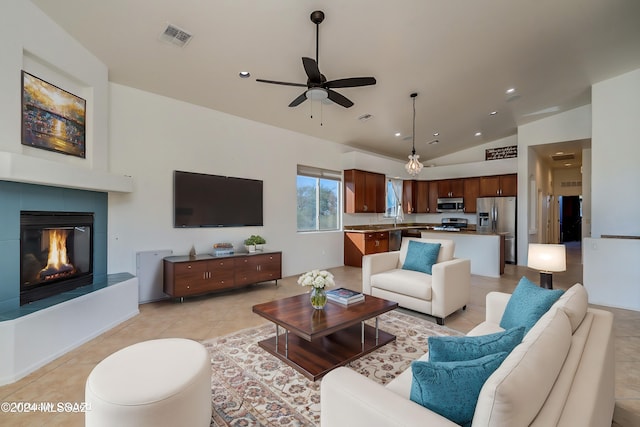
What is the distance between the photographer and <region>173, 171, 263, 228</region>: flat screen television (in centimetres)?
429

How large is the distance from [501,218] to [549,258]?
495 cm

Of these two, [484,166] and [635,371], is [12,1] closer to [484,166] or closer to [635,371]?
[635,371]

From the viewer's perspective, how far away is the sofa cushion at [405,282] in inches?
131

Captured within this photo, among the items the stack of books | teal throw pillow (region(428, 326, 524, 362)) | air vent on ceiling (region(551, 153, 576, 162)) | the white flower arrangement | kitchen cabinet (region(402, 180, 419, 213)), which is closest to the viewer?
teal throw pillow (region(428, 326, 524, 362))

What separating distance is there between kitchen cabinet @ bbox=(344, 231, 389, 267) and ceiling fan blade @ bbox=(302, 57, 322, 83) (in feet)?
13.9

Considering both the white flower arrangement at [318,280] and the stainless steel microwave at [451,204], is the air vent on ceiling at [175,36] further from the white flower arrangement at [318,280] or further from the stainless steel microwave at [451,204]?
the stainless steel microwave at [451,204]

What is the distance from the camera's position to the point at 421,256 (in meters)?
3.78

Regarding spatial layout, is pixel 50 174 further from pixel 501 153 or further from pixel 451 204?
pixel 501 153

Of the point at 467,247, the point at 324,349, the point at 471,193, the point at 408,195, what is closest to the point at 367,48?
the point at 324,349

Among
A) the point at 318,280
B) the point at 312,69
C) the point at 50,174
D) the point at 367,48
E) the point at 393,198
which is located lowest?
the point at 318,280

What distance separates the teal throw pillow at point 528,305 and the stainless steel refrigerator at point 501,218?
582 centimetres

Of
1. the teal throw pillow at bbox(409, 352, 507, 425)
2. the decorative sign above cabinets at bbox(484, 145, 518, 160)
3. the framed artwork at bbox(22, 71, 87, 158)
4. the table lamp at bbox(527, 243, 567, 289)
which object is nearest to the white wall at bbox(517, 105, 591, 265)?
the decorative sign above cabinets at bbox(484, 145, 518, 160)

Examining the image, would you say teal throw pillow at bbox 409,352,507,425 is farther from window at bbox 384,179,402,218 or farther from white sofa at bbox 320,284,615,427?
window at bbox 384,179,402,218

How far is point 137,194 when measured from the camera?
394cm
